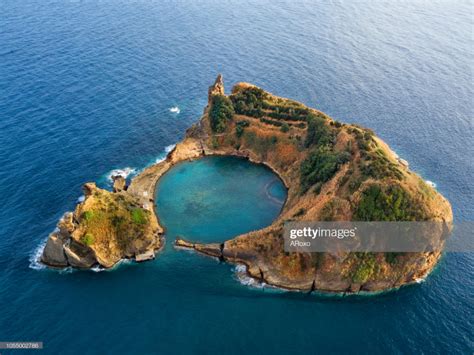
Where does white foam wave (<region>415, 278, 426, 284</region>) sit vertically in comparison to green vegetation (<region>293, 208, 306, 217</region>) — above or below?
below

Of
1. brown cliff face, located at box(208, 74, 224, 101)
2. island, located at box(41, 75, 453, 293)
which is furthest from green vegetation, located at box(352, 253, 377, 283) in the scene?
brown cliff face, located at box(208, 74, 224, 101)

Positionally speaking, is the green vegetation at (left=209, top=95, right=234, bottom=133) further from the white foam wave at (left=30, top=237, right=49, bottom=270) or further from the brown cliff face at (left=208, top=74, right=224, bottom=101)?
the white foam wave at (left=30, top=237, right=49, bottom=270)

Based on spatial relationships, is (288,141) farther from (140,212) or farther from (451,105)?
(451,105)

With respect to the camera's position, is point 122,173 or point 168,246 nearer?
point 168,246

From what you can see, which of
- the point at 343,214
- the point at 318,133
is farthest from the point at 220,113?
the point at 343,214

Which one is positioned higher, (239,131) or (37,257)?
(239,131)

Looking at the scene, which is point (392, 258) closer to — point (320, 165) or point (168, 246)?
Result: point (320, 165)
